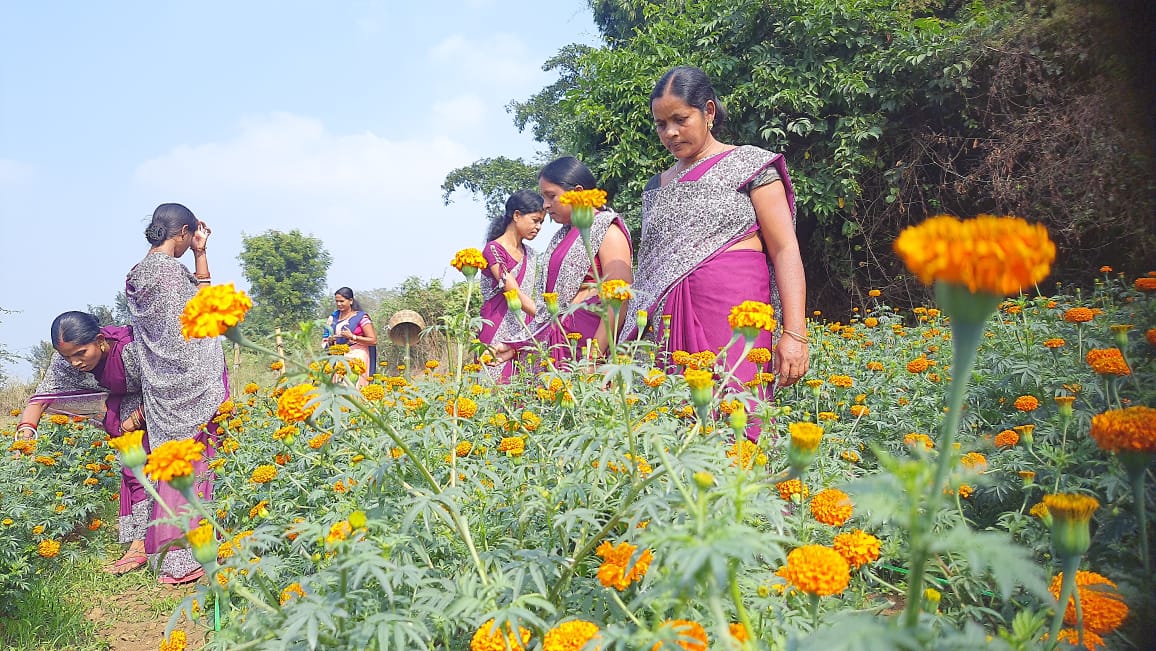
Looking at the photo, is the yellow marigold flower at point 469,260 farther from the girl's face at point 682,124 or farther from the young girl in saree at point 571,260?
the young girl in saree at point 571,260

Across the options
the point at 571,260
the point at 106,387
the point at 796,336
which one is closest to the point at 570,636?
the point at 796,336

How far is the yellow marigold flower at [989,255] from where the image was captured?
0.48 m

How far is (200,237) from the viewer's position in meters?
3.42

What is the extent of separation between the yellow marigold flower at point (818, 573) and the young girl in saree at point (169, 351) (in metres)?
3.21

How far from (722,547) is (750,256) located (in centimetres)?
171

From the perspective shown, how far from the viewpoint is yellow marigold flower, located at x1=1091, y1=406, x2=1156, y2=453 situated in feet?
2.72

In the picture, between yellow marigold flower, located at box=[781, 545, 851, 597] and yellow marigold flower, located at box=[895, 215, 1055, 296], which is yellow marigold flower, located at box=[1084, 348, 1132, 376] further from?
yellow marigold flower, located at box=[895, 215, 1055, 296]

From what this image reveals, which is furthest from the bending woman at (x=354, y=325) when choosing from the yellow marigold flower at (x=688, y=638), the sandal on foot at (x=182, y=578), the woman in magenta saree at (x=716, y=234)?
the yellow marigold flower at (x=688, y=638)

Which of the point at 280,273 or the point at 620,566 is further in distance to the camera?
the point at 280,273

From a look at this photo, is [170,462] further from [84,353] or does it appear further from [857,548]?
[84,353]

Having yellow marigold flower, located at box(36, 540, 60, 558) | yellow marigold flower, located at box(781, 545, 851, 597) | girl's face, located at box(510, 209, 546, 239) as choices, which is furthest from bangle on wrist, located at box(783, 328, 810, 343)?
yellow marigold flower, located at box(36, 540, 60, 558)

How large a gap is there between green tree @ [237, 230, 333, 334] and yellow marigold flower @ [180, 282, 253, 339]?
81.1 feet

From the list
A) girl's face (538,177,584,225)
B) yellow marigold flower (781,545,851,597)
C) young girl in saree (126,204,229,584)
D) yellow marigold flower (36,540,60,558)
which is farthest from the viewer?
young girl in saree (126,204,229,584)

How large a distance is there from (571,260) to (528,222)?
817 mm
